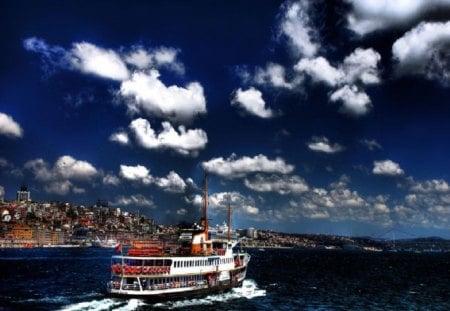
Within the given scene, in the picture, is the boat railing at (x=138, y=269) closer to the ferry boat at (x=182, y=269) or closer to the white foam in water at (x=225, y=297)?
the ferry boat at (x=182, y=269)

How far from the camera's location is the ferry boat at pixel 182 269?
188ft

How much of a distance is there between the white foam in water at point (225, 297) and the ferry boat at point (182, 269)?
103 centimetres

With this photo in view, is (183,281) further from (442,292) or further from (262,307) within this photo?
(442,292)

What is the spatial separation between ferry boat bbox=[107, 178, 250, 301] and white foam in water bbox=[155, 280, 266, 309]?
1.03 m

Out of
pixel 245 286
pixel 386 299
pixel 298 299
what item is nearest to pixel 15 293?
pixel 245 286

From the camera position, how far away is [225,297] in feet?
222

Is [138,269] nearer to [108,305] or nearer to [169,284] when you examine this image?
[169,284]

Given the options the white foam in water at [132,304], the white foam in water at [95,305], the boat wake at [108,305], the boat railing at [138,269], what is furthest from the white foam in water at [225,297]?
the white foam in water at [95,305]

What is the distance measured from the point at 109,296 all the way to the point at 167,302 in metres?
7.12

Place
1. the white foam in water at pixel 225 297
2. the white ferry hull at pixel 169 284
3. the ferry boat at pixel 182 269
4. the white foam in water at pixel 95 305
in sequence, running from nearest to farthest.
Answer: the white foam in water at pixel 95 305 < the white ferry hull at pixel 169 284 < the ferry boat at pixel 182 269 < the white foam in water at pixel 225 297

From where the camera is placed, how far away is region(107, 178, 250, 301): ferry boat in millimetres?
57344

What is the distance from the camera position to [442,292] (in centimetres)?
8912

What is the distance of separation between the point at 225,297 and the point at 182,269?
8869 mm

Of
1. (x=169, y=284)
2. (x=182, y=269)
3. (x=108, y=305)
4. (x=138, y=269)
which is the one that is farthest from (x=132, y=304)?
(x=182, y=269)
